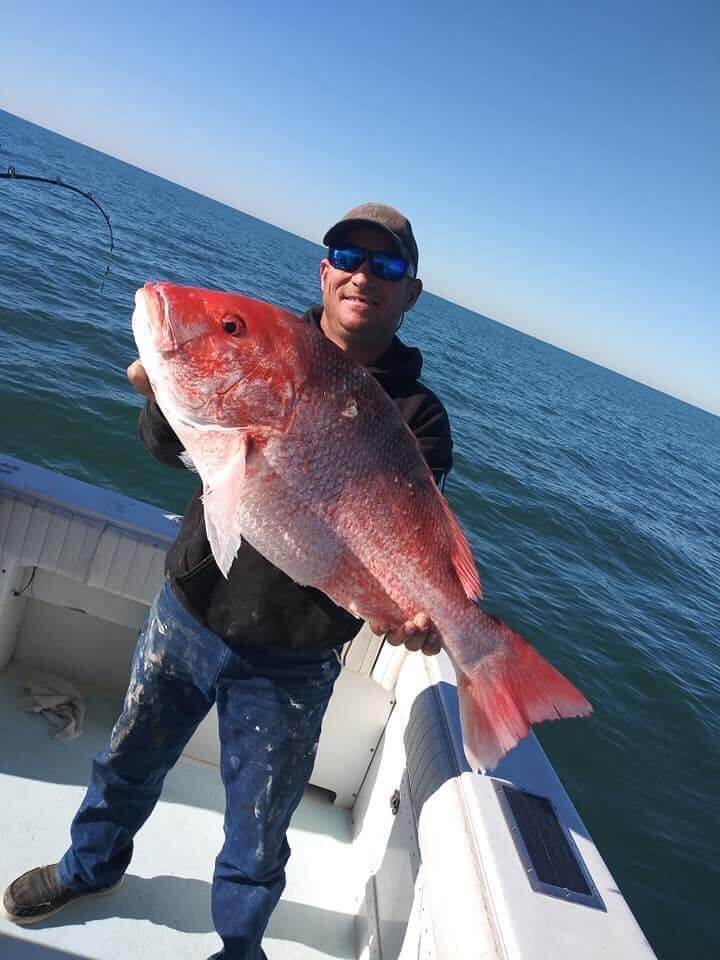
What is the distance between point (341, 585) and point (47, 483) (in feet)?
7.43

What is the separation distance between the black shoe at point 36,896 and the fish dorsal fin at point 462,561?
2.52m

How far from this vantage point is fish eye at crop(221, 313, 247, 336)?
6.52 feet

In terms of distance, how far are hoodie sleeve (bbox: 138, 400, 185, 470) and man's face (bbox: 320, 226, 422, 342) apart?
2.65ft

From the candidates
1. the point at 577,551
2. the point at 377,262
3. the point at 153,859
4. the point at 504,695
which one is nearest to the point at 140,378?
the point at 377,262

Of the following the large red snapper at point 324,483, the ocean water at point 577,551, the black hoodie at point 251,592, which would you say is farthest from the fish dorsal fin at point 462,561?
the ocean water at point 577,551

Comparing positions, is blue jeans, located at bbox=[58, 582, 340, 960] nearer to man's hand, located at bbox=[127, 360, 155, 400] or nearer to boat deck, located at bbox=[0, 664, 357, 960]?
boat deck, located at bbox=[0, 664, 357, 960]

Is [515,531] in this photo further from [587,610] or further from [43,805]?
[43,805]

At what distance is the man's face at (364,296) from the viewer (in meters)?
2.45

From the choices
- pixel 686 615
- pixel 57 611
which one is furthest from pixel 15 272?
pixel 686 615

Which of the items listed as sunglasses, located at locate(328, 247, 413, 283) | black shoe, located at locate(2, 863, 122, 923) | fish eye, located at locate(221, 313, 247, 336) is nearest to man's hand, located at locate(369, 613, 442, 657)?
fish eye, located at locate(221, 313, 247, 336)

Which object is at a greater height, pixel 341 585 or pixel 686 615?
pixel 341 585

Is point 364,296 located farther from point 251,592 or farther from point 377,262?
point 251,592

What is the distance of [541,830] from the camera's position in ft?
8.44

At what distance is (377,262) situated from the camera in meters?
2.45
